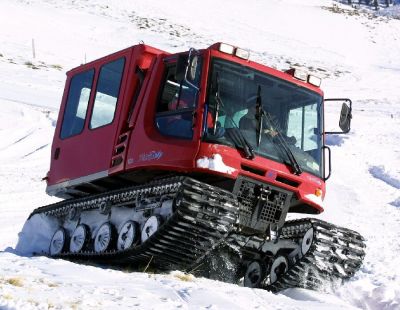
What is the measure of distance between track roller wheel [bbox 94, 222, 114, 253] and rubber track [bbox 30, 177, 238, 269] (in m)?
0.44

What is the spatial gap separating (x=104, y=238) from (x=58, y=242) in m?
1.63

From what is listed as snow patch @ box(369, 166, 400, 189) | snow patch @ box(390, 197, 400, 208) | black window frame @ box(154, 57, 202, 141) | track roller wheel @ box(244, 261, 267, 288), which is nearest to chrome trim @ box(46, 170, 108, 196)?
black window frame @ box(154, 57, 202, 141)

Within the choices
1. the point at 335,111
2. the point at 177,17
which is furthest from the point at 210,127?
the point at 177,17

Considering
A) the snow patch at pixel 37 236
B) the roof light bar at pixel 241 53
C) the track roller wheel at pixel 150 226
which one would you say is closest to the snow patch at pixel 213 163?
the track roller wheel at pixel 150 226

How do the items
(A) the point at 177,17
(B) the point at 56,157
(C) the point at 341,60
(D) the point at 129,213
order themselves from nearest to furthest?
(D) the point at 129,213, (B) the point at 56,157, (C) the point at 341,60, (A) the point at 177,17

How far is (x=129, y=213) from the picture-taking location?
31.4ft

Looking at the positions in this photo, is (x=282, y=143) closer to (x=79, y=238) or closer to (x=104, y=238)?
(x=104, y=238)

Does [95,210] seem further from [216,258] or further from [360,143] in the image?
[360,143]

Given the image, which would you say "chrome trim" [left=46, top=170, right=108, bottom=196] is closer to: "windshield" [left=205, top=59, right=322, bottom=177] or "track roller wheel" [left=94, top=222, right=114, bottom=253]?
"track roller wheel" [left=94, top=222, right=114, bottom=253]

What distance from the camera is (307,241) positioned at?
30.2ft

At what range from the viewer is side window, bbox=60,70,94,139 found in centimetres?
1085

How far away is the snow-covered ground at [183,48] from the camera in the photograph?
6.57 m

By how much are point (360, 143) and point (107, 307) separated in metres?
18.5

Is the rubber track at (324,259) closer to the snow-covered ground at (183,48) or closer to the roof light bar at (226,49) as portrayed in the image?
the snow-covered ground at (183,48)
